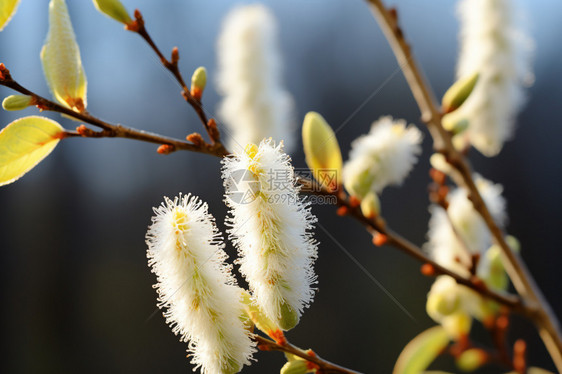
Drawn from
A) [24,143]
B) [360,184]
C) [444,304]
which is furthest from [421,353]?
[24,143]

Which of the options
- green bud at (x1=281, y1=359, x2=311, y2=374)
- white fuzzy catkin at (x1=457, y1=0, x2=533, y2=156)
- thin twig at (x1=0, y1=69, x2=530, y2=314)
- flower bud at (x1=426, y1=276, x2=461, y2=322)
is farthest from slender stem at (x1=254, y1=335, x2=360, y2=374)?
white fuzzy catkin at (x1=457, y1=0, x2=533, y2=156)

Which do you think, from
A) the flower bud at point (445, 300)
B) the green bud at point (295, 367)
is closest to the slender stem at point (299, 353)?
the green bud at point (295, 367)

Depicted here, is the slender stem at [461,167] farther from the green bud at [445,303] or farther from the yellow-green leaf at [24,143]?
the yellow-green leaf at [24,143]

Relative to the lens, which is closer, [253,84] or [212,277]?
[212,277]

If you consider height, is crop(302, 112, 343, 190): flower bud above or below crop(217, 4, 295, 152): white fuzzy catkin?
below

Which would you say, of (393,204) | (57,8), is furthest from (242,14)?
(393,204)

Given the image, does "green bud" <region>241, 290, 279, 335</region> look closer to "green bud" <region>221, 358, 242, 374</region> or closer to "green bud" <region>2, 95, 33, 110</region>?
"green bud" <region>221, 358, 242, 374</region>

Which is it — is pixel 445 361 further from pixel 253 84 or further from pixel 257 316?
pixel 257 316
